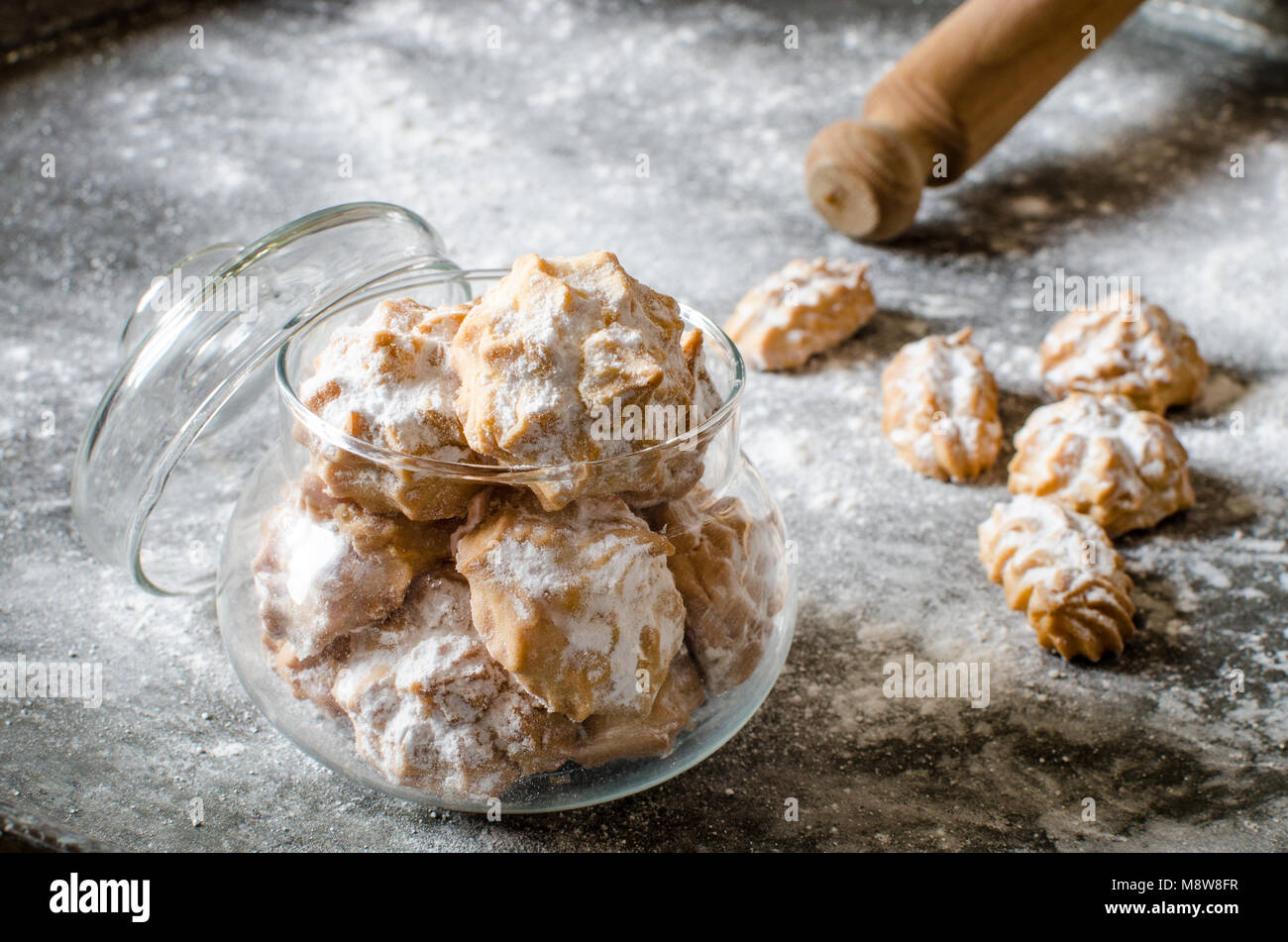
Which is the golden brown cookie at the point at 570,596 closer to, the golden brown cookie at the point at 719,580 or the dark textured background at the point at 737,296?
the golden brown cookie at the point at 719,580

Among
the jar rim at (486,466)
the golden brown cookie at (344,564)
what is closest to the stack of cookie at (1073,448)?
the jar rim at (486,466)

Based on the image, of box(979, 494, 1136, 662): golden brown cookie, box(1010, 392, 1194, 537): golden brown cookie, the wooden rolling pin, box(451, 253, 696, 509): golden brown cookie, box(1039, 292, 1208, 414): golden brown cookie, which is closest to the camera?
box(451, 253, 696, 509): golden brown cookie

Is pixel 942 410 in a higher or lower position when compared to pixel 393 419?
lower

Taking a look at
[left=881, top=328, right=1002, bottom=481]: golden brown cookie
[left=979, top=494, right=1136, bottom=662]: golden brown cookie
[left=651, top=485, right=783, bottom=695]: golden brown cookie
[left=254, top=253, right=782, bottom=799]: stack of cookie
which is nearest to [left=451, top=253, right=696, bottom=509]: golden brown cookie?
[left=254, top=253, right=782, bottom=799]: stack of cookie

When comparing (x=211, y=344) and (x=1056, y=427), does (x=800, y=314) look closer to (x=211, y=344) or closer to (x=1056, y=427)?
(x=1056, y=427)

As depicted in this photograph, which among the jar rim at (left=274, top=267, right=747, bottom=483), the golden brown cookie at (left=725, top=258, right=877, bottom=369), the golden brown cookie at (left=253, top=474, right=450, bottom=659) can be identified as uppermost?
the jar rim at (left=274, top=267, right=747, bottom=483)

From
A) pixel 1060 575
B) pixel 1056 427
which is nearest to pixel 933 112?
pixel 1056 427

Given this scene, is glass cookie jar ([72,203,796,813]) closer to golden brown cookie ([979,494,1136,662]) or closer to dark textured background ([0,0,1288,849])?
dark textured background ([0,0,1288,849])
